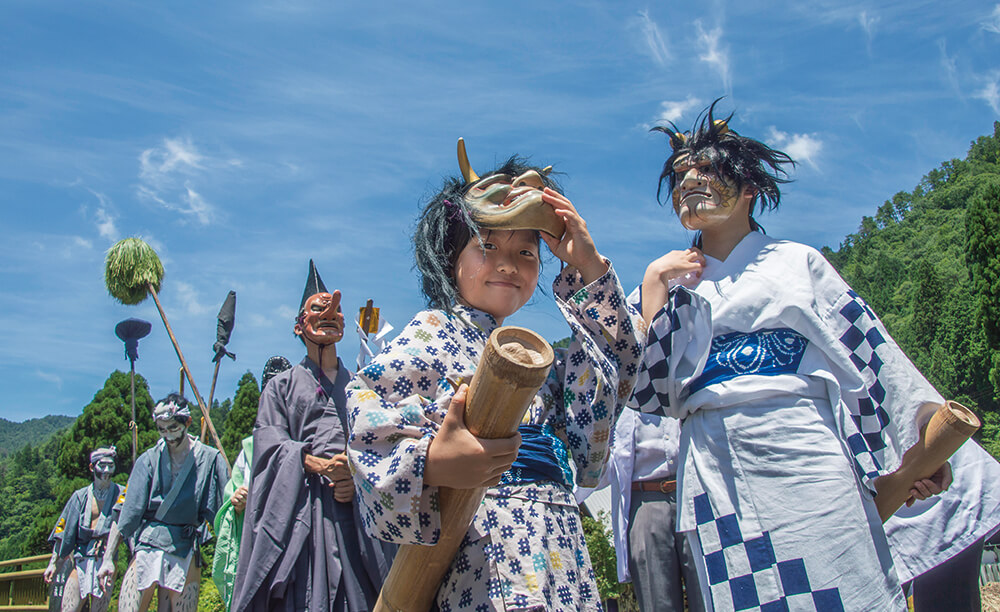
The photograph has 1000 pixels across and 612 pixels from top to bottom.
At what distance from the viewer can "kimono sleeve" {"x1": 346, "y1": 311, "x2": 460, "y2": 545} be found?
1.60 meters

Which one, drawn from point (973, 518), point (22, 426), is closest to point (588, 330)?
point (973, 518)

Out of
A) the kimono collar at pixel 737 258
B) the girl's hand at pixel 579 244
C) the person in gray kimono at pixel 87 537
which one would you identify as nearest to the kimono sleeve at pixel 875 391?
the kimono collar at pixel 737 258

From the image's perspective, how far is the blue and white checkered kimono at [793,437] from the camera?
2.19 meters

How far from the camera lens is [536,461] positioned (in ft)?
6.22

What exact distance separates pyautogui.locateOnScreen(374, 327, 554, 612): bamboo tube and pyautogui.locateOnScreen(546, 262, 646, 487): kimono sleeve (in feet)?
1.64

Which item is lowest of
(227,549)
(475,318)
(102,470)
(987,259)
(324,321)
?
(227,549)

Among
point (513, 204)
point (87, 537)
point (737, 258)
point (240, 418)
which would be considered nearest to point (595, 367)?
point (513, 204)

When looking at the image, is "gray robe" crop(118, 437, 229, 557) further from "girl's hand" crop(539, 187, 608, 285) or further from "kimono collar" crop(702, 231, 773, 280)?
"girl's hand" crop(539, 187, 608, 285)

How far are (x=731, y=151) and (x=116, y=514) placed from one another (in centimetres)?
764

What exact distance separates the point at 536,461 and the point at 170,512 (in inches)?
192

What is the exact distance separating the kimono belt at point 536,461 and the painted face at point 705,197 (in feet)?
4.38

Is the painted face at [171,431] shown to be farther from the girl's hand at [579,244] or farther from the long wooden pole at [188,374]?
the girl's hand at [579,244]

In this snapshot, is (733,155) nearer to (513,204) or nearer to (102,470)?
(513,204)

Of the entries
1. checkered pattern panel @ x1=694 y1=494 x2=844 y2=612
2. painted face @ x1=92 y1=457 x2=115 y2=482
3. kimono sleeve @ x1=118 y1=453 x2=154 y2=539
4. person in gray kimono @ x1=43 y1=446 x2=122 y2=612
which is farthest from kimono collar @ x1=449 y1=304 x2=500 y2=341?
painted face @ x1=92 y1=457 x2=115 y2=482
